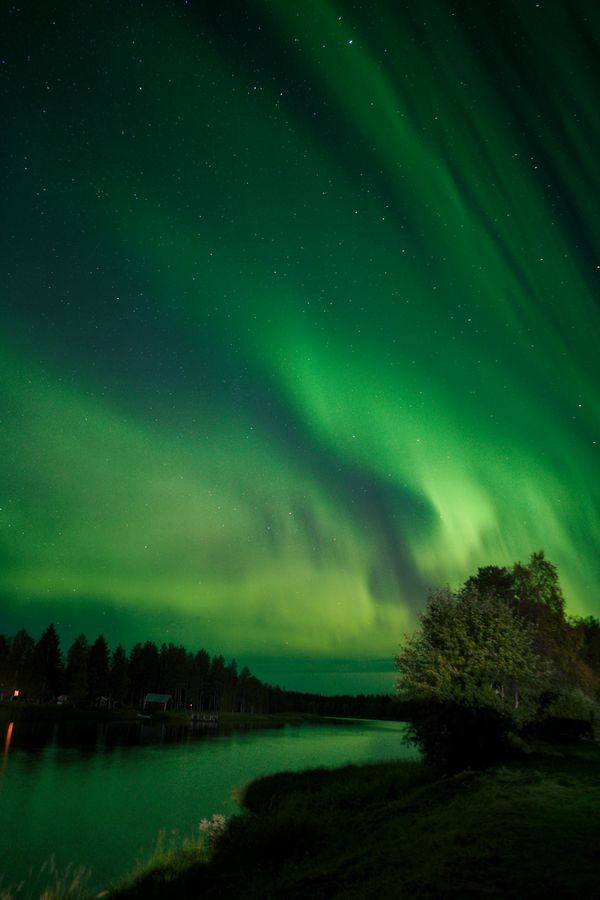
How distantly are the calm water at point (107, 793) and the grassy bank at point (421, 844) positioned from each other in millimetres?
5206

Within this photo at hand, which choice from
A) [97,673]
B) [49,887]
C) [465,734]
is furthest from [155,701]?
[49,887]

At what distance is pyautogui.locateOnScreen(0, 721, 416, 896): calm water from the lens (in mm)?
25031

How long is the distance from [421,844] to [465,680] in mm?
12332

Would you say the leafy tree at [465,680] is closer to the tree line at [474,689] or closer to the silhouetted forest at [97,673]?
the tree line at [474,689]

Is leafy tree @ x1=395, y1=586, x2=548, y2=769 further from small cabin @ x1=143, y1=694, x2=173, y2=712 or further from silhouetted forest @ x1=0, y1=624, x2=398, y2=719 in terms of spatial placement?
small cabin @ x1=143, y1=694, x2=173, y2=712

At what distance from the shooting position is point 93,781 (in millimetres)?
42344

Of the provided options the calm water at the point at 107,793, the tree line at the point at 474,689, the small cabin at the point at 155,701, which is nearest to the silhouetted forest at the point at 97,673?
the small cabin at the point at 155,701

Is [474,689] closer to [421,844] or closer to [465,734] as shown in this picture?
[465,734]

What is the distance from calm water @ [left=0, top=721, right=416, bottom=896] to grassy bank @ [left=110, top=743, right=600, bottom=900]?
521cm

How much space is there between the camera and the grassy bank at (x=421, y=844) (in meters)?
11.5

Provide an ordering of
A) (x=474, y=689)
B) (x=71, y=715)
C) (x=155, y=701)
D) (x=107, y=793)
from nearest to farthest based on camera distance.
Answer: (x=474, y=689), (x=107, y=793), (x=71, y=715), (x=155, y=701)

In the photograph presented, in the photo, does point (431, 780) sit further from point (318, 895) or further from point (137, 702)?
point (137, 702)

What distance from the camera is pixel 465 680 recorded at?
26688 millimetres

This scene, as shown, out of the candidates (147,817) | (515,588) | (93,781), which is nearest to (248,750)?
(93,781)
